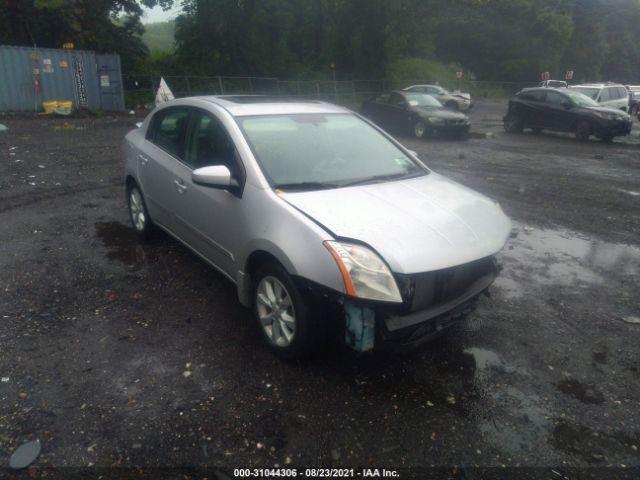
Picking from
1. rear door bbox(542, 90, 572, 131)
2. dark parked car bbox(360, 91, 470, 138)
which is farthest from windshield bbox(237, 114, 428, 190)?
rear door bbox(542, 90, 572, 131)

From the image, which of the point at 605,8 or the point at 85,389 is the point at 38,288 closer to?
the point at 85,389

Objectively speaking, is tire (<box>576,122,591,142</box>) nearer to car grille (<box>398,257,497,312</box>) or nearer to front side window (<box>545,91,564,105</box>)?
front side window (<box>545,91,564,105</box>)

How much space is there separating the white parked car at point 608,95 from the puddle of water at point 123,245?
63.4 ft

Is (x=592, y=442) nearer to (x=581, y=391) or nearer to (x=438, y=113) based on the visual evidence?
(x=581, y=391)

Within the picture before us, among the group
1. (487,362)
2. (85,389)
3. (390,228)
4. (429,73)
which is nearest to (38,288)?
(85,389)

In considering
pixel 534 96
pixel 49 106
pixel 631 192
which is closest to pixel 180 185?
pixel 631 192

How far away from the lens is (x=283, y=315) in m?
3.28

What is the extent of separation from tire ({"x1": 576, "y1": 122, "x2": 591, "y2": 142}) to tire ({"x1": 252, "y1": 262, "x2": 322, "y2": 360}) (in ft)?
51.4

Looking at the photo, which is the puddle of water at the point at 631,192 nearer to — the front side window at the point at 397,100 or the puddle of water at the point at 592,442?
the puddle of water at the point at 592,442

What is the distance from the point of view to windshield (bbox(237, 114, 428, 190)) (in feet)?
12.0

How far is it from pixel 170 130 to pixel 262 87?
81.5ft

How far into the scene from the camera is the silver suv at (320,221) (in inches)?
113

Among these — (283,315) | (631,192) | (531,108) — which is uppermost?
(531,108)

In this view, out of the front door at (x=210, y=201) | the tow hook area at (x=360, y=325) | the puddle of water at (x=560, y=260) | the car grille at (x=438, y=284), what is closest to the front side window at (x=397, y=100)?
the puddle of water at (x=560, y=260)
